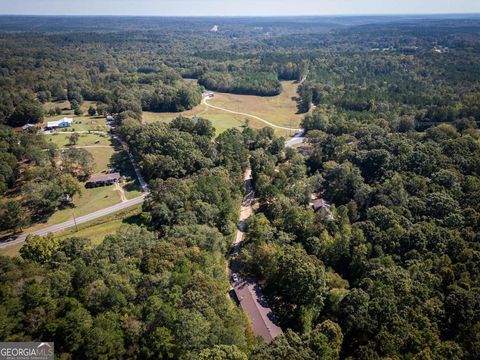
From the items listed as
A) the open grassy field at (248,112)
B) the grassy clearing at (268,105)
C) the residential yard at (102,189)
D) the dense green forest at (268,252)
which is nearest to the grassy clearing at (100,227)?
the dense green forest at (268,252)

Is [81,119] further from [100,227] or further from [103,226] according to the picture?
[100,227]

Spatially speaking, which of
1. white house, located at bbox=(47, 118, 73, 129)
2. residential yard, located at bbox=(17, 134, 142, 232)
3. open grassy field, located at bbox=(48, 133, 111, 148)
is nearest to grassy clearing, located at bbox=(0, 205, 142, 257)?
residential yard, located at bbox=(17, 134, 142, 232)

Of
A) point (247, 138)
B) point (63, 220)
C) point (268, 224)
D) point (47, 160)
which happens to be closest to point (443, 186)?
point (268, 224)

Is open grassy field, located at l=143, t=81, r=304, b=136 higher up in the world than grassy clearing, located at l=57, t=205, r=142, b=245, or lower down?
lower down

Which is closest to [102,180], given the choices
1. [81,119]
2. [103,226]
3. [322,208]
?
[103,226]

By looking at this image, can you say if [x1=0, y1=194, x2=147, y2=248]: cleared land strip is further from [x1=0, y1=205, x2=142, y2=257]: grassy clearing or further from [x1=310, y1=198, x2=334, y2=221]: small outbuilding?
[x1=310, y1=198, x2=334, y2=221]: small outbuilding
